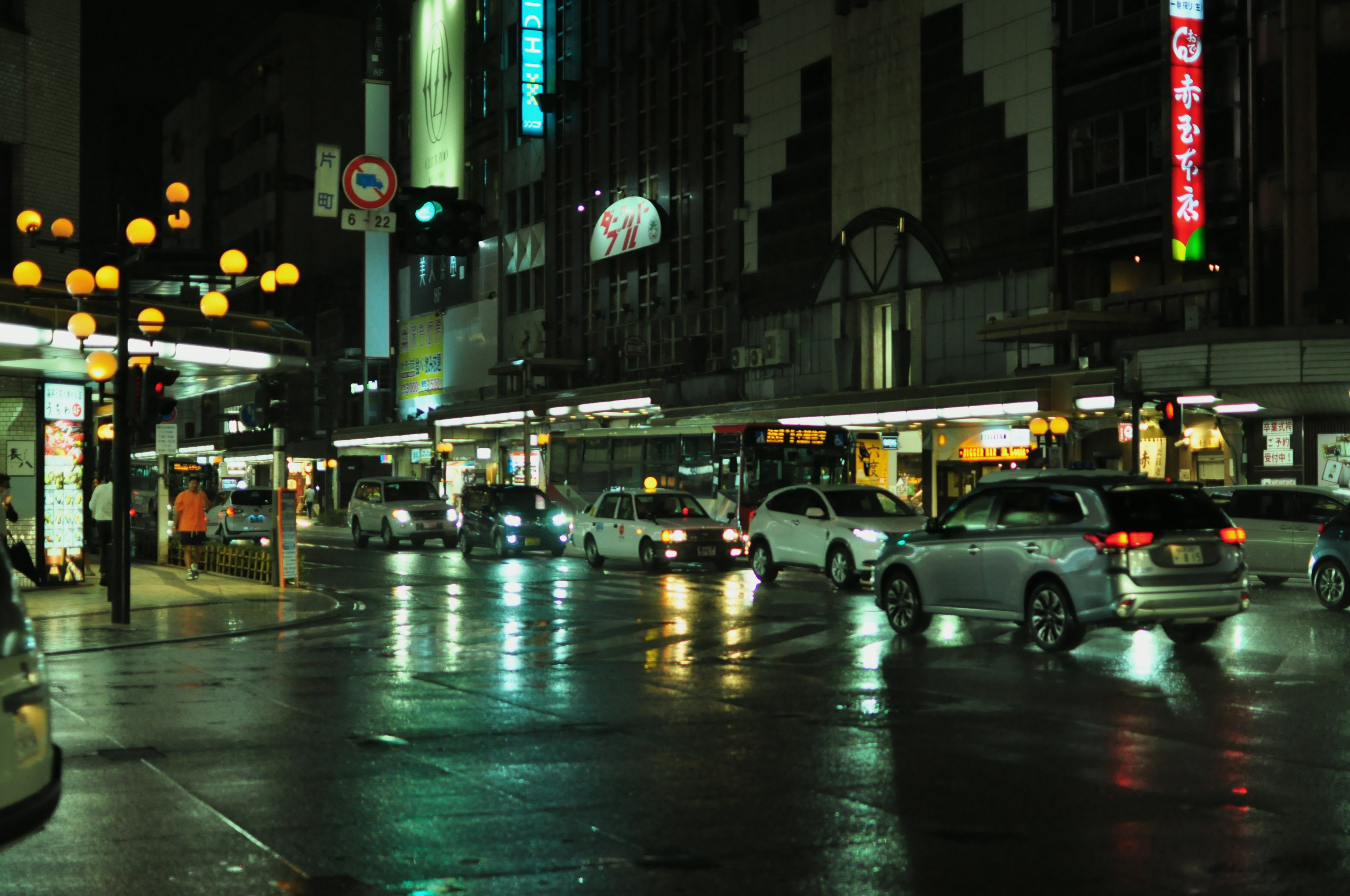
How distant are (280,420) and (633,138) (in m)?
36.6

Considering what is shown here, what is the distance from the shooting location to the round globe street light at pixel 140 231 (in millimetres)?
18078

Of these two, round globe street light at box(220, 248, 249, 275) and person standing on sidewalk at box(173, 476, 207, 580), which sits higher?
round globe street light at box(220, 248, 249, 275)

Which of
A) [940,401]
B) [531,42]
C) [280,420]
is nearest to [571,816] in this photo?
[280,420]

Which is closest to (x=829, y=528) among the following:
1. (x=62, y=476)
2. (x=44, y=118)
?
(x=62, y=476)

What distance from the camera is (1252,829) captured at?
22.7 ft

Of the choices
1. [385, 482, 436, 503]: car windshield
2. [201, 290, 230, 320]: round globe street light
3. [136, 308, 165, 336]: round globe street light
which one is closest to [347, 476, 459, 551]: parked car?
[385, 482, 436, 503]: car windshield

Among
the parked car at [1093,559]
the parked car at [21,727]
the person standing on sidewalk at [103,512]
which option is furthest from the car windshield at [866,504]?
the parked car at [21,727]

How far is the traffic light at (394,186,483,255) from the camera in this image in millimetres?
15984

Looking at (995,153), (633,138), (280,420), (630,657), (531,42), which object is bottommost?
(630,657)

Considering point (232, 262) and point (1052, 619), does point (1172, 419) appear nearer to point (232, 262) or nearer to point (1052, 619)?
point (1052, 619)

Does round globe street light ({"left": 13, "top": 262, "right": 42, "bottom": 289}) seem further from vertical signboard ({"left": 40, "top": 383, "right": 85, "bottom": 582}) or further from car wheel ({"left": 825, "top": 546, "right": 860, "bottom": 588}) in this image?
car wheel ({"left": 825, "top": 546, "right": 860, "bottom": 588})

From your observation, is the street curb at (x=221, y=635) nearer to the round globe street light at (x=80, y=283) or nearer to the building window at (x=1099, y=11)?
the round globe street light at (x=80, y=283)

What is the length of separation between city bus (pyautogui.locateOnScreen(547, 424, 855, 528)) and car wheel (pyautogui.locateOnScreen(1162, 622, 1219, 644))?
51.8 feet

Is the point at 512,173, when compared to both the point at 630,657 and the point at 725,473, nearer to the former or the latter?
the point at 725,473
